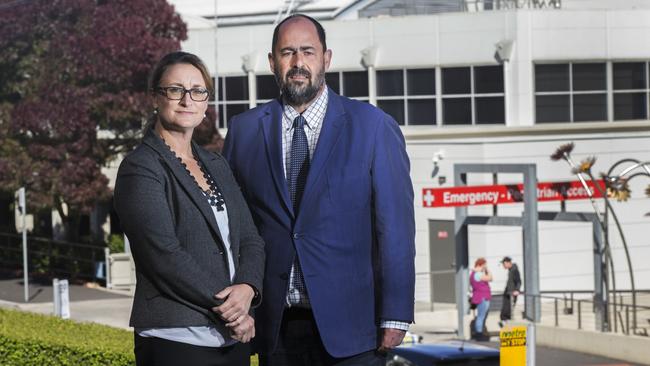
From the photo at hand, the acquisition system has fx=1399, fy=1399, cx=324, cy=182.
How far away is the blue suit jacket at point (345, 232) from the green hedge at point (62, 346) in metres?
3.69

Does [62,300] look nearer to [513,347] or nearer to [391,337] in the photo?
[513,347]

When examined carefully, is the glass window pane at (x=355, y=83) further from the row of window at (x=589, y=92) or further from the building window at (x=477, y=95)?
the row of window at (x=589, y=92)

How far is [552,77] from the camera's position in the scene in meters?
33.9

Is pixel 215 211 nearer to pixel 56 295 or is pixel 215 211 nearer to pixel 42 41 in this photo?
pixel 56 295

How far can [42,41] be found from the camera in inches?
1356

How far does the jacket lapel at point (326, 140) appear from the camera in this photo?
501 cm

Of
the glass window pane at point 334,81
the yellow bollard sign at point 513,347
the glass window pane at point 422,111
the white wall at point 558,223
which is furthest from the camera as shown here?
the glass window pane at point 334,81

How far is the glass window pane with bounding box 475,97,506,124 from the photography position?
111 ft

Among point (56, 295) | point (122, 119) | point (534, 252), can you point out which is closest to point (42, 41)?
point (122, 119)

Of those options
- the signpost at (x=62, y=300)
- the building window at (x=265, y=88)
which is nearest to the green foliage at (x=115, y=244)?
the building window at (x=265, y=88)

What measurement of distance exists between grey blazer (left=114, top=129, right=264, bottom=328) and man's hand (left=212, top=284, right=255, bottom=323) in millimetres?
28

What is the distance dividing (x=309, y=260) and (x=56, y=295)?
2192 centimetres

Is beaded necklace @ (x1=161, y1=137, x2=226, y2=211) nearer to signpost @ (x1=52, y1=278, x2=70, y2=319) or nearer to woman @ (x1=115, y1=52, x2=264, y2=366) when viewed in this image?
woman @ (x1=115, y1=52, x2=264, y2=366)

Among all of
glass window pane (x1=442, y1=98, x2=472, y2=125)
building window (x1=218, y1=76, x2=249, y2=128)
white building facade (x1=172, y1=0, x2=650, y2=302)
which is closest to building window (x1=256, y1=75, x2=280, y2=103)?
building window (x1=218, y1=76, x2=249, y2=128)
